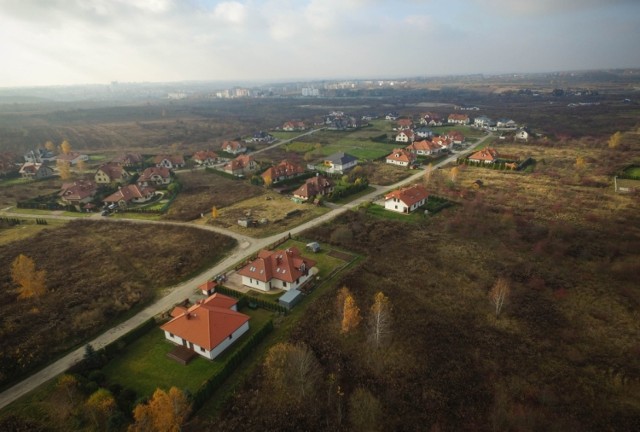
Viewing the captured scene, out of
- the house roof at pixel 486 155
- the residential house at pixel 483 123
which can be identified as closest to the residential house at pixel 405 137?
the house roof at pixel 486 155

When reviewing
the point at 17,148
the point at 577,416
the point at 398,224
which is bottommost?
the point at 577,416

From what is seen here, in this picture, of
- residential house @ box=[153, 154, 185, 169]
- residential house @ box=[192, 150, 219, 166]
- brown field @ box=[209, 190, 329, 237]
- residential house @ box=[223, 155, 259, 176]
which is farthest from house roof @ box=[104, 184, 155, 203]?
residential house @ box=[192, 150, 219, 166]

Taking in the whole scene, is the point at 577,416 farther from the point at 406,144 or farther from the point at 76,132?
the point at 76,132

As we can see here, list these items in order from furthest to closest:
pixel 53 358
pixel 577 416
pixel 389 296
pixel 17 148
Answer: pixel 17 148
pixel 389 296
pixel 53 358
pixel 577 416

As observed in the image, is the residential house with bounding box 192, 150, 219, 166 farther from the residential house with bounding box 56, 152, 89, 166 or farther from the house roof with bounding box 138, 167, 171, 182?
the residential house with bounding box 56, 152, 89, 166

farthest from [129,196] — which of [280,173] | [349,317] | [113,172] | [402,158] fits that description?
[402,158]

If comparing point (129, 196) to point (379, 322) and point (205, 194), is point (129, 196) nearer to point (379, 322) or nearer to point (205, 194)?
point (205, 194)

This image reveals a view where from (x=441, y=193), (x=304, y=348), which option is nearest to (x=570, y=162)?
(x=441, y=193)
